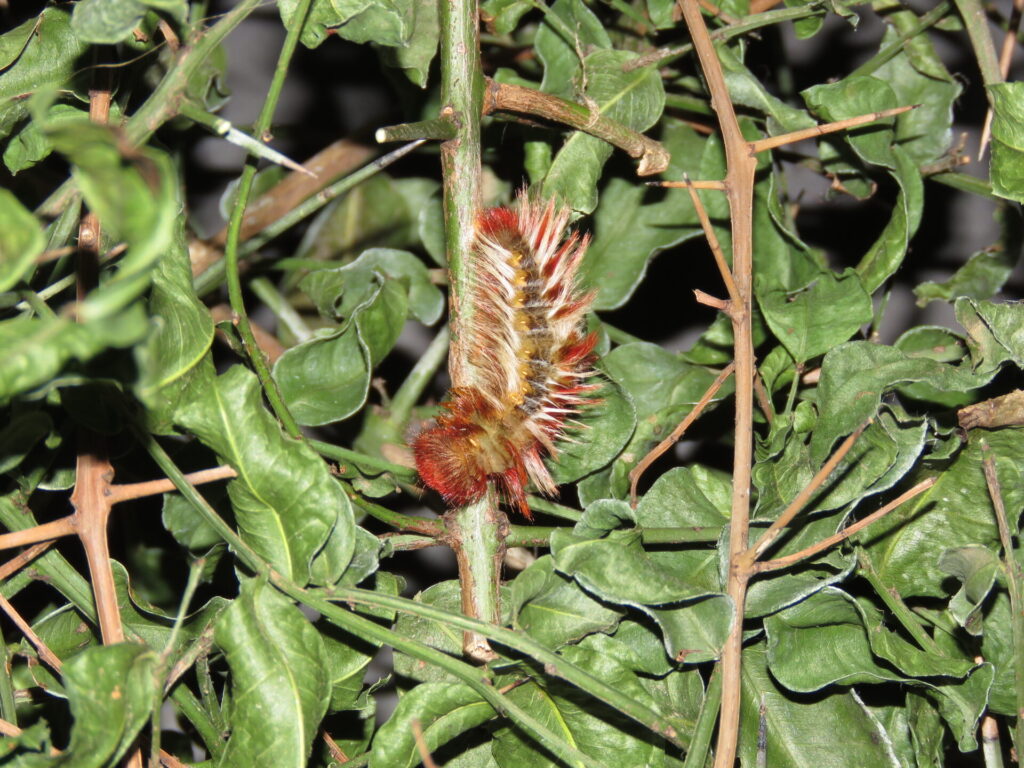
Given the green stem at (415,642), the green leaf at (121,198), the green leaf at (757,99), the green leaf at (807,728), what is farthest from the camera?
the green leaf at (757,99)

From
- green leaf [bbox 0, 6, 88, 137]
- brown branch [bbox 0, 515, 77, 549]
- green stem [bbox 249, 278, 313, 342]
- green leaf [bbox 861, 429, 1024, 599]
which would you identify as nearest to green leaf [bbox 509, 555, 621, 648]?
green leaf [bbox 861, 429, 1024, 599]

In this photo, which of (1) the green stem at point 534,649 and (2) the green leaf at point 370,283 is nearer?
(1) the green stem at point 534,649

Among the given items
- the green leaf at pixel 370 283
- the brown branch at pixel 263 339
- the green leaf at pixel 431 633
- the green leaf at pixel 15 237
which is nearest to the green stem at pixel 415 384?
the green leaf at pixel 370 283

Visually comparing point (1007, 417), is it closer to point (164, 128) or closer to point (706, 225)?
point (706, 225)

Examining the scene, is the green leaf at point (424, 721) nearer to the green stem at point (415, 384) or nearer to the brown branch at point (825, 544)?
the brown branch at point (825, 544)

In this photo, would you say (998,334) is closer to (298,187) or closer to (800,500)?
(800,500)

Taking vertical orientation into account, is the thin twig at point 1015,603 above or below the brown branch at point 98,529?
below

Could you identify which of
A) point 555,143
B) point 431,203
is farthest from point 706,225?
point 431,203
